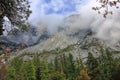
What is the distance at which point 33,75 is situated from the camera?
10344 cm

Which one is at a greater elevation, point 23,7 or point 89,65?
point 89,65

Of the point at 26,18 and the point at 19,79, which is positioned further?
the point at 19,79

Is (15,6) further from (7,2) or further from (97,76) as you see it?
(97,76)

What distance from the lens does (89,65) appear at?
109625 mm

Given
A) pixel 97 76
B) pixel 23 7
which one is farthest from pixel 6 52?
pixel 97 76

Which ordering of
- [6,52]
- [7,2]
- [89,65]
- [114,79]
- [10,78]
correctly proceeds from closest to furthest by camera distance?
[6,52] < [7,2] < [114,79] < [10,78] < [89,65]

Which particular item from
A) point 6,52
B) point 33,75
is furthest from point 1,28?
point 33,75

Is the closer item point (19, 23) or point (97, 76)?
point (19, 23)

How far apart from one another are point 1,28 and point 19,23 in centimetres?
145

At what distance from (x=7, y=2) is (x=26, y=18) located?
227cm

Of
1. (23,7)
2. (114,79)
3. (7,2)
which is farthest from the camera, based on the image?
(114,79)

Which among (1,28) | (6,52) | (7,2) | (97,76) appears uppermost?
(97,76)

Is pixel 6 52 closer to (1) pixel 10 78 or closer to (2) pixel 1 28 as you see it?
(2) pixel 1 28

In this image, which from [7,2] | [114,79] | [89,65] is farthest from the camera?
[89,65]
